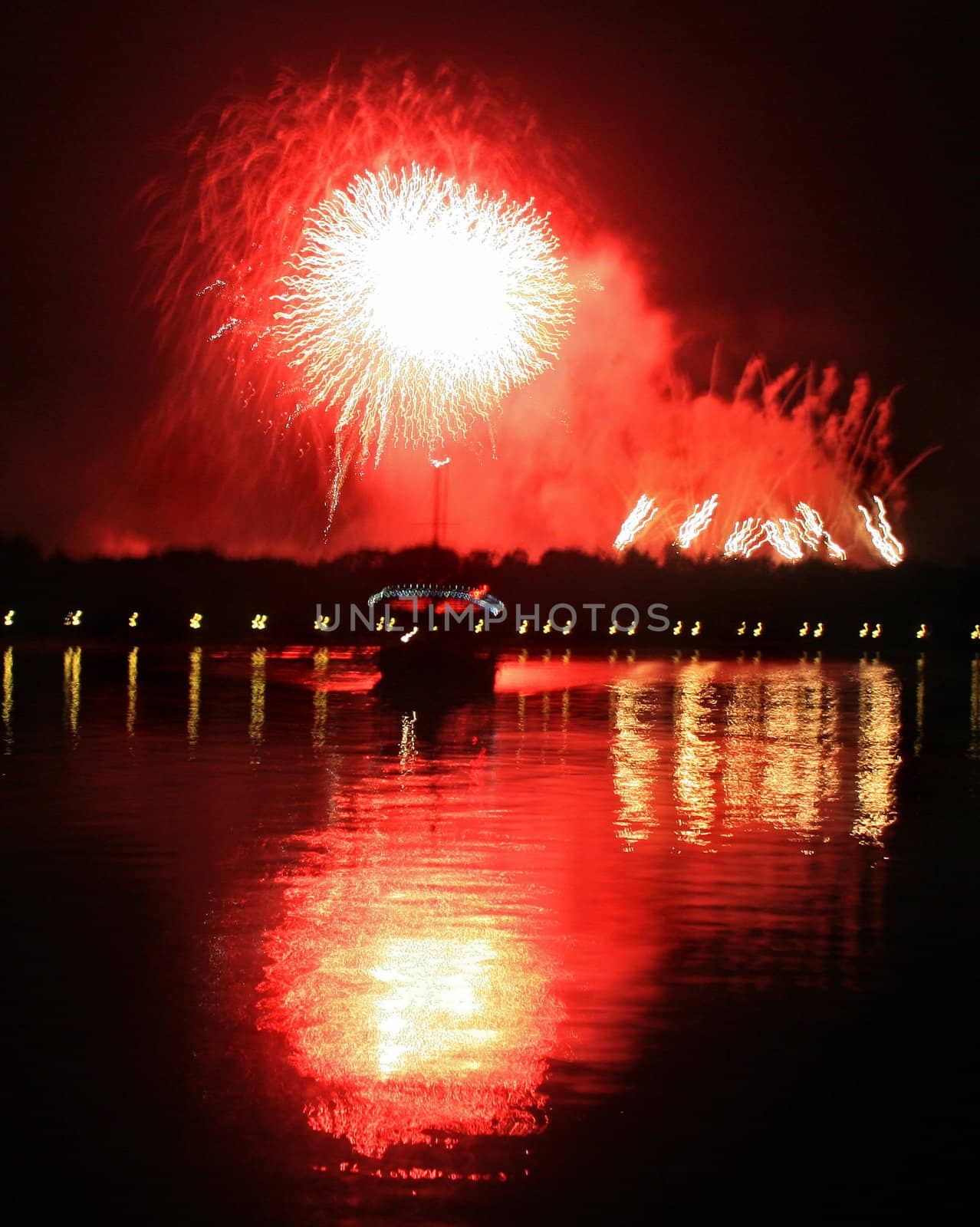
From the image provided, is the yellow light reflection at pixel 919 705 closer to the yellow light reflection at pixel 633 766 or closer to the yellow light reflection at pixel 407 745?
the yellow light reflection at pixel 633 766

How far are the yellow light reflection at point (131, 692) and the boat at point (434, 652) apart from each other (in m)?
4.96

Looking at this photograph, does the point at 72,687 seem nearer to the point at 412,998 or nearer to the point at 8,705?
the point at 8,705

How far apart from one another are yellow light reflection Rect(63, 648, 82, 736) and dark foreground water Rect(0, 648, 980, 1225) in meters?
3.96

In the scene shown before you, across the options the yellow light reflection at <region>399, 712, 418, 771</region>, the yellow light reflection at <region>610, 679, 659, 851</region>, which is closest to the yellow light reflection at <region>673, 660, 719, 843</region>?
the yellow light reflection at <region>610, 679, 659, 851</region>

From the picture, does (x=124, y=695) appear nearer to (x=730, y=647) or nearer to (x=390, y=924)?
(x=390, y=924)

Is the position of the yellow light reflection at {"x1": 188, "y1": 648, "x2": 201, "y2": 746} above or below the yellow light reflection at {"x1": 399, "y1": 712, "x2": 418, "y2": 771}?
above

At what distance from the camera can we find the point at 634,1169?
4500mm

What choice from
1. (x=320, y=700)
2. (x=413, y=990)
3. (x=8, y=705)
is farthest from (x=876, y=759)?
(x=8, y=705)

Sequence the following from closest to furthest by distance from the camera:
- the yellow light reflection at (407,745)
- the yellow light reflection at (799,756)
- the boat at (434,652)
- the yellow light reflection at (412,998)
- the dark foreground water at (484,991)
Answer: the dark foreground water at (484,991) < the yellow light reflection at (412,998) < the yellow light reflection at (799,756) < the yellow light reflection at (407,745) < the boat at (434,652)

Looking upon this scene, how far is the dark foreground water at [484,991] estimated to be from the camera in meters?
4.45

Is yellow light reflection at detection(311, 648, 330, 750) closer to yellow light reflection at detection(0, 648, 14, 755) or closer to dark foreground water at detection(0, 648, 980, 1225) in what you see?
dark foreground water at detection(0, 648, 980, 1225)

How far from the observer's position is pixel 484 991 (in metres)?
6.46

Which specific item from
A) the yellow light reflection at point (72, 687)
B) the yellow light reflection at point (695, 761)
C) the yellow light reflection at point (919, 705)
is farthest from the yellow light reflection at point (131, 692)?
the yellow light reflection at point (919, 705)

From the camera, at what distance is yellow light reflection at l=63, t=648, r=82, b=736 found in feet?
63.3
